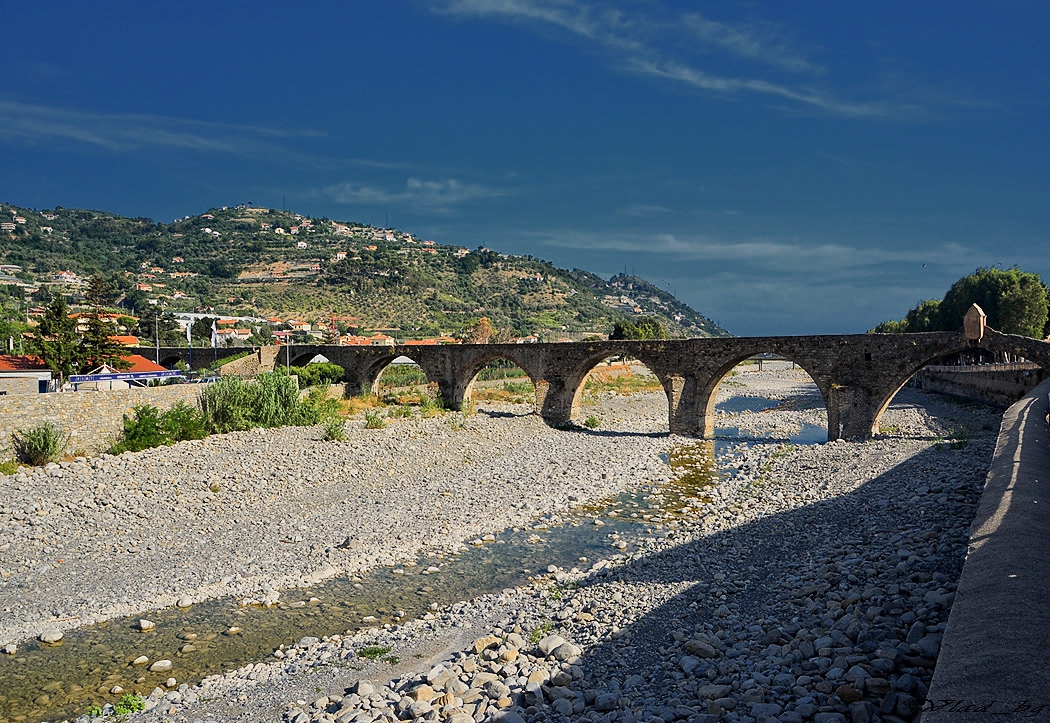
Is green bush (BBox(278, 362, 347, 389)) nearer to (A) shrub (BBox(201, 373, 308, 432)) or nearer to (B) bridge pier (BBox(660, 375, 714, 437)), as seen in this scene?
(A) shrub (BBox(201, 373, 308, 432))

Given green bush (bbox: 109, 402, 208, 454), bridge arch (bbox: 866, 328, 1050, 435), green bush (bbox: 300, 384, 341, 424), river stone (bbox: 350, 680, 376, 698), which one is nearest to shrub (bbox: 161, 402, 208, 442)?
green bush (bbox: 109, 402, 208, 454)

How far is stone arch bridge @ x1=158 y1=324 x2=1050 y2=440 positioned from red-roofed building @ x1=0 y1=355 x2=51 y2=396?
1460 centimetres

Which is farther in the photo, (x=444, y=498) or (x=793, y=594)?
(x=444, y=498)

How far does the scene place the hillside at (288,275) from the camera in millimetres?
86375

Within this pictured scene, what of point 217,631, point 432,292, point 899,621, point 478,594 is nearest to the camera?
point 899,621

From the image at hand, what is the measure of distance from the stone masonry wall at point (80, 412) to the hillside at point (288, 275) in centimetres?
5495

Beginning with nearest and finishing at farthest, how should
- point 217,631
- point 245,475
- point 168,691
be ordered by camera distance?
point 168,691 → point 217,631 → point 245,475

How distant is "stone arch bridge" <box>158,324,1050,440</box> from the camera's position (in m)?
22.2

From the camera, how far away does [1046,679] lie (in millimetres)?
3529

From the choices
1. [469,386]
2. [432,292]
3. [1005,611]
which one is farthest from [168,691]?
[432,292]

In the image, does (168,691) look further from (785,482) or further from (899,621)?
(785,482)

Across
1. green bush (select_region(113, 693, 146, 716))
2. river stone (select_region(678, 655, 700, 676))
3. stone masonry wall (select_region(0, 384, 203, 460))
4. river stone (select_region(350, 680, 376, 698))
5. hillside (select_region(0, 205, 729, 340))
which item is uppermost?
hillside (select_region(0, 205, 729, 340))

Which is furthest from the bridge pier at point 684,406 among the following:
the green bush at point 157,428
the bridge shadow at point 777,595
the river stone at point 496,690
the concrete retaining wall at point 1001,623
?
the river stone at point 496,690

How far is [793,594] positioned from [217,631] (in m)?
7.52
